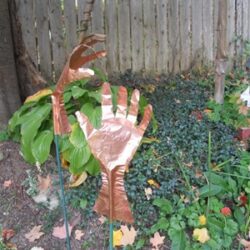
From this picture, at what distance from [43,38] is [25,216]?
96.0 inches

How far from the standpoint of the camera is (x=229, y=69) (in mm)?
5609

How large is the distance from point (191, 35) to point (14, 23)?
2494 millimetres

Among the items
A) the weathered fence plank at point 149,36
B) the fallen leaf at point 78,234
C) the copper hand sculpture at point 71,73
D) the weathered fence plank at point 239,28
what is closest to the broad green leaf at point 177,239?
the fallen leaf at point 78,234

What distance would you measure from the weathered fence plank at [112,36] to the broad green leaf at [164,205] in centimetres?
262

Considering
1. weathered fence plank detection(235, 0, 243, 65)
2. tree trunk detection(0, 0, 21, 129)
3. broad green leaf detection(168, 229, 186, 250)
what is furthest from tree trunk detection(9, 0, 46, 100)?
weathered fence plank detection(235, 0, 243, 65)

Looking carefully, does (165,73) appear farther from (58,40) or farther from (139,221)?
(139,221)

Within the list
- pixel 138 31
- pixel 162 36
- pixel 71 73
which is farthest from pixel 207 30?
pixel 71 73

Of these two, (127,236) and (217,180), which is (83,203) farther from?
(217,180)

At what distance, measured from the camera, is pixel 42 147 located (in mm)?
2840

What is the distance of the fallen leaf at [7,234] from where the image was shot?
8.64ft

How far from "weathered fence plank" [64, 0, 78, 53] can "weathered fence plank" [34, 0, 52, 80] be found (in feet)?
0.67

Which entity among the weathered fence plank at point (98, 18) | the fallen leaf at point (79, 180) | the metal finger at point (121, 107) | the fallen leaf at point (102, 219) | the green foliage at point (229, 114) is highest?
the weathered fence plank at point (98, 18)

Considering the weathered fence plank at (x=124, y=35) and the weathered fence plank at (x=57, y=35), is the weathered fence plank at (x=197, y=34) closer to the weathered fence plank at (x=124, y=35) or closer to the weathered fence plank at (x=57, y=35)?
the weathered fence plank at (x=124, y=35)

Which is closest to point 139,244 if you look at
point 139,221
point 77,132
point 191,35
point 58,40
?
point 139,221
